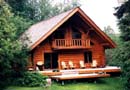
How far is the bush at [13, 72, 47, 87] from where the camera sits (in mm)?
23147

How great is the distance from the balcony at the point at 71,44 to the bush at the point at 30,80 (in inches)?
184

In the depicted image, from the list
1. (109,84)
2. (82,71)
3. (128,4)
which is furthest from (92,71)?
(128,4)

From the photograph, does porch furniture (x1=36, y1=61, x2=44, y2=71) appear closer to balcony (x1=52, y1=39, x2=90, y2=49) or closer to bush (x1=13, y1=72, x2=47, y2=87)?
balcony (x1=52, y1=39, x2=90, y2=49)

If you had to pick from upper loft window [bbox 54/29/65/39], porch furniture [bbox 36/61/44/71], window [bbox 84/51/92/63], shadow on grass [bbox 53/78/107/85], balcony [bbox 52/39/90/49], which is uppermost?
upper loft window [bbox 54/29/65/39]

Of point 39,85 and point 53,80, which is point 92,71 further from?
point 39,85

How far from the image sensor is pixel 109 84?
79.9 feet

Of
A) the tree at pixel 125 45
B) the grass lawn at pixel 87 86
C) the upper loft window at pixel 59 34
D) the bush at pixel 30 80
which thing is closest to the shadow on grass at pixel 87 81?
the grass lawn at pixel 87 86

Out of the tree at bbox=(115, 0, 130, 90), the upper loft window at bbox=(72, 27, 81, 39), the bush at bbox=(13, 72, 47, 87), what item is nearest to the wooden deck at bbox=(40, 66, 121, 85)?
the bush at bbox=(13, 72, 47, 87)

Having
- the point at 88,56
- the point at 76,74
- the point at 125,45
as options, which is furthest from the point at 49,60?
the point at 125,45

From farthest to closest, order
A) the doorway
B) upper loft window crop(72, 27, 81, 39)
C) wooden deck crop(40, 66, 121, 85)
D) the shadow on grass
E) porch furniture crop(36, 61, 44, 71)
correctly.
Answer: upper loft window crop(72, 27, 81, 39) < the doorway < porch furniture crop(36, 61, 44, 71) < the shadow on grass < wooden deck crop(40, 66, 121, 85)

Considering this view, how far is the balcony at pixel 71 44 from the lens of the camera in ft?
91.5

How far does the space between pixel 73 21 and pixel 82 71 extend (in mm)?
5002

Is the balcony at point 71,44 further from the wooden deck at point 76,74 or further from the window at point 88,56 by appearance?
the wooden deck at point 76,74

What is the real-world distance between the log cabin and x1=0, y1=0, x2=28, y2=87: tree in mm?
3721
